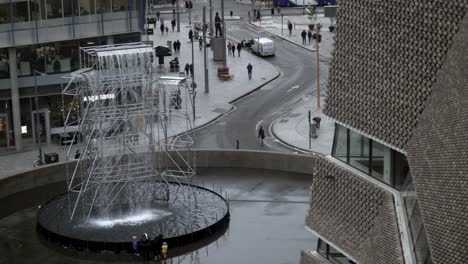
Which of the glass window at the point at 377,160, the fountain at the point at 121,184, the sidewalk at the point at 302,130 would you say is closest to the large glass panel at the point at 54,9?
the fountain at the point at 121,184

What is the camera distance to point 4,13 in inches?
2635

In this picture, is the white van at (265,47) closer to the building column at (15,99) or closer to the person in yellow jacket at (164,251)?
the building column at (15,99)

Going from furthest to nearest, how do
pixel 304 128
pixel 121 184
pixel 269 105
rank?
pixel 269 105 → pixel 304 128 → pixel 121 184

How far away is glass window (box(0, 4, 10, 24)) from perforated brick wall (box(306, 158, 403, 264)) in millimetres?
37288

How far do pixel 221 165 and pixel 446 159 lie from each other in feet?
120

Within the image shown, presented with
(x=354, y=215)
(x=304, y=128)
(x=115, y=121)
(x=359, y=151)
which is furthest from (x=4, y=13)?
(x=354, y=215)

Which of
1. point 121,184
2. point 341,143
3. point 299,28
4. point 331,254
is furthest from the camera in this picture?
point 299,28

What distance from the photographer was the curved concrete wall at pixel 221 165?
189 ft

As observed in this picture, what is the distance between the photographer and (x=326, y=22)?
410 feet

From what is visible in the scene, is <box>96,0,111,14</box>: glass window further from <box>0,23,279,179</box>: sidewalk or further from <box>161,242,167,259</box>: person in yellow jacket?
<box>161,242,167,259</box>: person in yellow jacket

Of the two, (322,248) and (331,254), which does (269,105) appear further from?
(331,254)

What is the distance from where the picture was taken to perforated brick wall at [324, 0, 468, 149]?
93.8ft

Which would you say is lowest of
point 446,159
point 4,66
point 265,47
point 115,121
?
point 265,47

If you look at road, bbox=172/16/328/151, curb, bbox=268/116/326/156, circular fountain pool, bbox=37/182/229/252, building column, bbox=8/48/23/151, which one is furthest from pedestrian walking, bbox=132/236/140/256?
Result: building column, bbox=8/48/23/151
